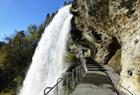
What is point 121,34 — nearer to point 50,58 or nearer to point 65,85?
point 65,85

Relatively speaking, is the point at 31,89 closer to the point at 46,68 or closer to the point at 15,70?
the point at 46,68

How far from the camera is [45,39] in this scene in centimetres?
4331

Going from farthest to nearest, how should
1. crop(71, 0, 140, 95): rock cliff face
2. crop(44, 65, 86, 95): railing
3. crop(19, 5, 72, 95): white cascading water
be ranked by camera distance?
crop(19, 5, 72, 95): white cascading water, crop(71, 0, 140, 95): rock cliff face, crop(44, 65, 86, 95): railing

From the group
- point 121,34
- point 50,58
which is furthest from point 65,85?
point 50,58

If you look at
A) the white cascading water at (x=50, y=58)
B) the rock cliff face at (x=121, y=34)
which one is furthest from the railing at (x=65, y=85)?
the white cascading water at (x=50, y=58)

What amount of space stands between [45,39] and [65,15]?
14.5 ft

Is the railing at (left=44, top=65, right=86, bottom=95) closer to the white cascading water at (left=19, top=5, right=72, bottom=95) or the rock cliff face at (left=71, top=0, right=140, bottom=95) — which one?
the rock cliff face at (left=71, top=0, right=140, bottom=95)

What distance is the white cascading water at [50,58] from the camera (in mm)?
35188

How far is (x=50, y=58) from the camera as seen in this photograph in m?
38.7

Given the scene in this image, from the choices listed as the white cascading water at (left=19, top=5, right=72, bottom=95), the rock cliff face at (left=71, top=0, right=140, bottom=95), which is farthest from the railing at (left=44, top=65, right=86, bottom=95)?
the white cascading water at (left=19, top=5, right=72, bottom=95)

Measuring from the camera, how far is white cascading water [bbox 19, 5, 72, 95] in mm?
35188

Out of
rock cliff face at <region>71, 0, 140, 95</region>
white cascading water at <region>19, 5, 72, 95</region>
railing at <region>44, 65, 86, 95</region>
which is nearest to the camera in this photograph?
railing at <region>44, 65, 86, 95</region>

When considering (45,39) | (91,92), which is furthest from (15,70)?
(91,92)

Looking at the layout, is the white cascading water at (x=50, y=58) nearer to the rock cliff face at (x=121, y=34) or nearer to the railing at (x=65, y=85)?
the rock cliff face at (x=121, y=34)
